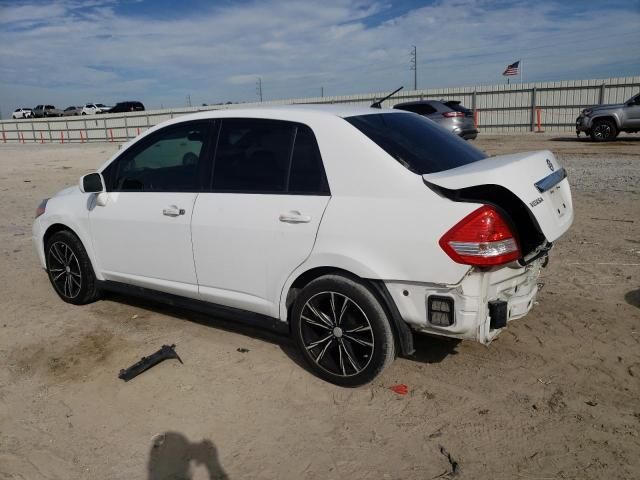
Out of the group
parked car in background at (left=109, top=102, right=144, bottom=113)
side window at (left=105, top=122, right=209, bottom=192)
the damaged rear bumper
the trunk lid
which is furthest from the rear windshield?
parked car in background at (left=109, top=102, right=144, bottom=113)

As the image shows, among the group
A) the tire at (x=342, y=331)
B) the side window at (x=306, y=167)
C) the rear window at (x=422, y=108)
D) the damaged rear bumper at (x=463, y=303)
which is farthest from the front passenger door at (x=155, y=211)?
the rear window at (x=422, y=108)

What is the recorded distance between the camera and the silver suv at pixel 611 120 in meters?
18.5

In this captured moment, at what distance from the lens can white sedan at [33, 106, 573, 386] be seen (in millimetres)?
3039

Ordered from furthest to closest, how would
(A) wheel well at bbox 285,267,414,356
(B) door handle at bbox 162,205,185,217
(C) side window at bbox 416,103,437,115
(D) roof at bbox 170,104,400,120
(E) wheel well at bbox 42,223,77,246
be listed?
(C) side window at bbox 416,103,437,115
(E) wheel well at bbox 42,223,77,246
(B) door handle at bbox 162,205,185,217
(D) roof at bbox 170,104,400,120
(A) wheel well at bbox 285,267,414,356

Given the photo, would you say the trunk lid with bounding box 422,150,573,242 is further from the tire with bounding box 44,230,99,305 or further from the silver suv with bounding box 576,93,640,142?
the silver suv with bounding box 576,93,640,142

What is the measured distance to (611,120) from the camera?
62.1ft

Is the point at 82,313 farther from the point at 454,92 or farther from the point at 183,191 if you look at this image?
the point at 454,92

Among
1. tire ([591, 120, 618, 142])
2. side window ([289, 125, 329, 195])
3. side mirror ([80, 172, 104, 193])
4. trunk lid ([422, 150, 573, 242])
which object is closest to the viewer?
trunk lid ([422, 150, 573, 242])

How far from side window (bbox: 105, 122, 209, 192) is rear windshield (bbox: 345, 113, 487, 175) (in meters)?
1.28

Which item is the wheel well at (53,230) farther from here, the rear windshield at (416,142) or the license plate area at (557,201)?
the license plate area at (557,201)

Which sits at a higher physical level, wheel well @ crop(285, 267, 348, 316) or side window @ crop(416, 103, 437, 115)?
side window @ crop(416, 103, 437, 115)

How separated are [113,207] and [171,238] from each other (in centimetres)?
79

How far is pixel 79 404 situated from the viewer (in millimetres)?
3523

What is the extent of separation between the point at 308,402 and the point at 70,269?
9.69 ft
